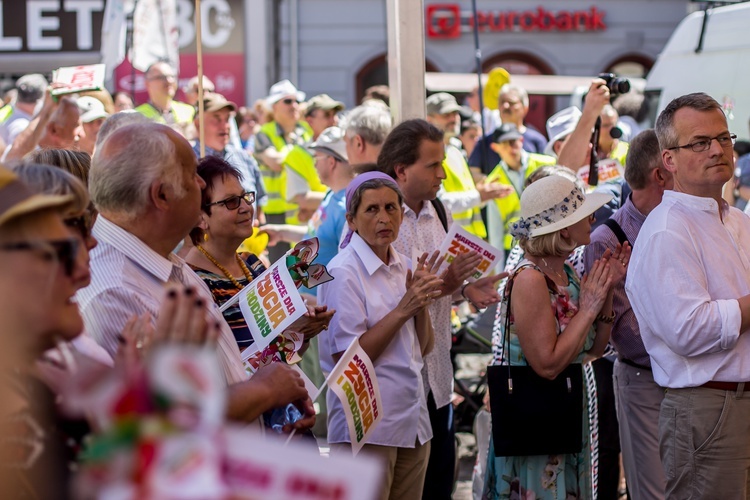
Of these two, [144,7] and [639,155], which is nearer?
[639,155]

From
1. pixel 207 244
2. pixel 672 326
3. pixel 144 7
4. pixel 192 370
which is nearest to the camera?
pixel 192 370

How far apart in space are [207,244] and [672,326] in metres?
1.65

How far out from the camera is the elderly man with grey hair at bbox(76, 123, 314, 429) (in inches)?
92.9

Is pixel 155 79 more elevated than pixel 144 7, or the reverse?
pixel 144 7

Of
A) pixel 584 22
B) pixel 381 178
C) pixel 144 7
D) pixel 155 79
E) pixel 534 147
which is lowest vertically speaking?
pixel 381 178

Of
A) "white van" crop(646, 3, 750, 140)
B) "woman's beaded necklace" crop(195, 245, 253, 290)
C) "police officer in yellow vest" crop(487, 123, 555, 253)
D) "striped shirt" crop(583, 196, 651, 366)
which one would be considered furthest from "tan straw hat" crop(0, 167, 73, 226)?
"white van" crop(646, 3, 750, 140)

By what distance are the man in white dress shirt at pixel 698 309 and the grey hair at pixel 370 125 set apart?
81.9 inches

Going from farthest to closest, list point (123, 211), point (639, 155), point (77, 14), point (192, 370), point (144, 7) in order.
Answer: point (77, 14) < point (144, 7) < point (639, 155) < point (123, 211) < point (192, 370)

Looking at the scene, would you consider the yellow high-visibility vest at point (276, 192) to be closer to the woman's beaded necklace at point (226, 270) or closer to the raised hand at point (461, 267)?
the raised hand at point (461, 267)

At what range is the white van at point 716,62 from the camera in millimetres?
8703

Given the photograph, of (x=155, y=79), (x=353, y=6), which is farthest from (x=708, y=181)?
(x=353, y=6)

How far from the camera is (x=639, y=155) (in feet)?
14.2

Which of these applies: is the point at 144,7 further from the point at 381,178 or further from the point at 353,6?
the point at 353,6

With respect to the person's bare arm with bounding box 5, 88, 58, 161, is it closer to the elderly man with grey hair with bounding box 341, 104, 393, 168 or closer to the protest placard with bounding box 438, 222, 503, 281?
the elderly man with grey hair with bounding box 341, 104, 393, 168
